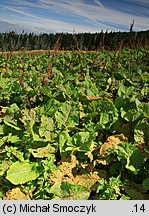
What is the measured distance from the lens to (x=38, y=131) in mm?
3148

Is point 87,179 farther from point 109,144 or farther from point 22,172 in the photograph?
point 22,172

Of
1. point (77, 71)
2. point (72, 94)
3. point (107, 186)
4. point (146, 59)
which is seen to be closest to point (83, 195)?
point (107, 186)

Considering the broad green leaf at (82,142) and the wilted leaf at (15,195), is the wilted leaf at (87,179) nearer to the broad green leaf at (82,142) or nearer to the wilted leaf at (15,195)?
the broad green leaf at (82,142)

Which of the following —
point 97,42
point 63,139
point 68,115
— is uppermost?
point 97,42

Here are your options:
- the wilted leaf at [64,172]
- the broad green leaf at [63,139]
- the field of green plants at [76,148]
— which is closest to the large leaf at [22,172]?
the field of green plants at [76,148]

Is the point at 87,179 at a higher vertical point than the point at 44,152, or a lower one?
lower

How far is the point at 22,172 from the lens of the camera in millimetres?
2764

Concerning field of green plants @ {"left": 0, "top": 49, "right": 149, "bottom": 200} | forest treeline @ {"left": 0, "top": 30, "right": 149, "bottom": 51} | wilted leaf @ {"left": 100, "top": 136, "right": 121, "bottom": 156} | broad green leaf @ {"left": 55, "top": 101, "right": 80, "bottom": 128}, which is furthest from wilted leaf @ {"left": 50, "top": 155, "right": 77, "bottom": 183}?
forest treeline @ {"left": 0, "top": 30, "right": 149, "bottom": 51}

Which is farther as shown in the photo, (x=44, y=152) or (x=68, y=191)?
(x=44, y=152)

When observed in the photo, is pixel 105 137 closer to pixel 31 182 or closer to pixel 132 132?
pixel 132 132

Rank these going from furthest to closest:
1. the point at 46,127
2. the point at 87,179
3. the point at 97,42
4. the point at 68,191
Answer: the point at 97,42
the point at 46,127
the point at 87,179
the point at 68,191

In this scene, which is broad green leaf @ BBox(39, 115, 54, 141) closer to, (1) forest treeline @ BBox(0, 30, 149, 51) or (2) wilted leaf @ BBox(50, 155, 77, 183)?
(2) wilted leaf @ BBox(50, 155, 77, 183)

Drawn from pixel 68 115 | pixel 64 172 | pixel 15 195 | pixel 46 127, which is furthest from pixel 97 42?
pixel 15 195

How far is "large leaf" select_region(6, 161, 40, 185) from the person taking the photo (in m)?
2.70
